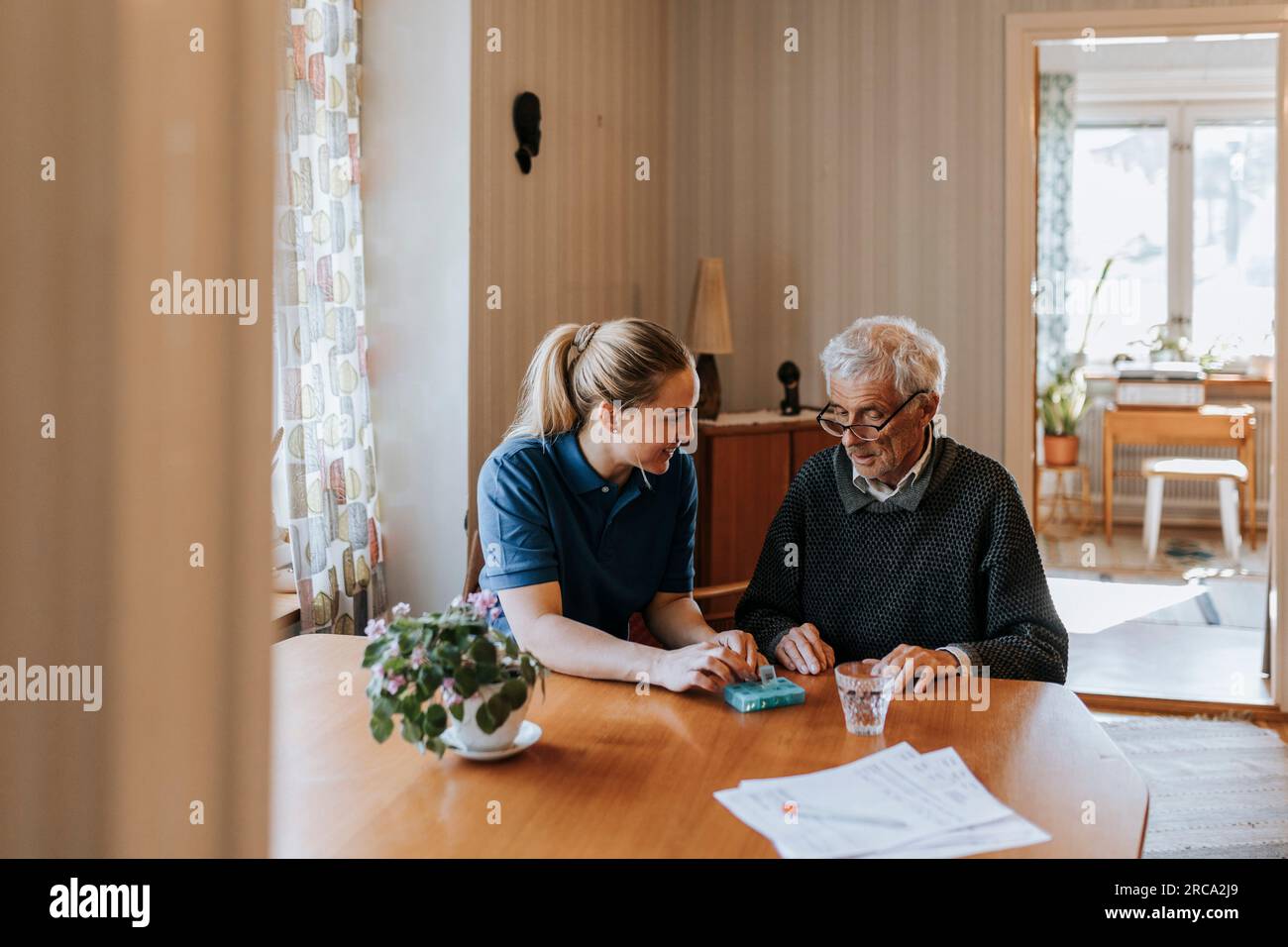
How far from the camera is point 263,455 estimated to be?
1.75 feet

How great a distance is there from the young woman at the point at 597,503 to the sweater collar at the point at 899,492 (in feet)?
0.90

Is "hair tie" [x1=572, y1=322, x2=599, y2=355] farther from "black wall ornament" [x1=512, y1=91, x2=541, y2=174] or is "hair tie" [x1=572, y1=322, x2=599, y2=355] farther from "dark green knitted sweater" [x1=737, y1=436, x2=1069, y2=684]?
"black wall ornament" [x1=512, y1=91, x2=541, y2=174]

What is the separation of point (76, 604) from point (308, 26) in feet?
7.42

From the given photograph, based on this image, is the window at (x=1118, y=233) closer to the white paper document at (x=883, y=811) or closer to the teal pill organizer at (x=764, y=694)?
the teal pill organizer at (x=764, y=694)

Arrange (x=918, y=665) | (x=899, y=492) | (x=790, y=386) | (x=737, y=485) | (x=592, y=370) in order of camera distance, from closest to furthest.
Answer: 1. (x=918, y=665)
2. (x=592, y=370)
3. (x=899, y=492)
4. (x=737, y=485)
5. (x=790, y=386)

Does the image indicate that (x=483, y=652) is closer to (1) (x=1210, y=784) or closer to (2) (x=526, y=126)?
(2) (x=526, y=126)

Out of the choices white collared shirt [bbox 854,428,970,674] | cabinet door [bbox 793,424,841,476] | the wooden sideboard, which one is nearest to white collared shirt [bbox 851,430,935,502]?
white collared shirt [bbox 854,428,970,674]

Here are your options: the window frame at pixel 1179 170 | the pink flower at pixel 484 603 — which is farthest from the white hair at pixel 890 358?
the window frame at pixel 1179 170

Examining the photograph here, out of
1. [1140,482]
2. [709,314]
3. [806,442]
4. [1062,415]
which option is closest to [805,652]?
[806,442]

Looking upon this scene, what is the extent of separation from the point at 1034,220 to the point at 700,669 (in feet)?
10.4

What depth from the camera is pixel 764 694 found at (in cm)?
163

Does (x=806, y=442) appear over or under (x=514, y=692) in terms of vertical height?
over
